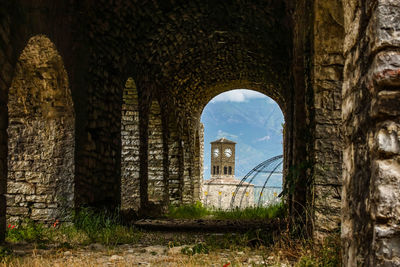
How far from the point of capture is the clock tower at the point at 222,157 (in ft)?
170

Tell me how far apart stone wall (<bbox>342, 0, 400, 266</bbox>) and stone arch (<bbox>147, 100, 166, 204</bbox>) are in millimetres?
8695

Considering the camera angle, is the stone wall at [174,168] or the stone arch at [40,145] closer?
the stone arch at [40,145]

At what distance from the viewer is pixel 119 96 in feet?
23.6

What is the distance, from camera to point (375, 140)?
1463mm

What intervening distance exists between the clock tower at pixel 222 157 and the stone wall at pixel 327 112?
47616mm

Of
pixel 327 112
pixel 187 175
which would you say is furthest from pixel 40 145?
pixel 187 175

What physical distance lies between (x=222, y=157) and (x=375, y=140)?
1998 inches

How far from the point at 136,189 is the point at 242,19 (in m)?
4.04

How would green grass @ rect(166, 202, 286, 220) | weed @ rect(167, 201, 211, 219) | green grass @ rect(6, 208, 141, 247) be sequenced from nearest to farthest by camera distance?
green grass @ rect(6, 208, 141, 247)
green grass @ rect(166, 202, 286, 220)
weed @ rect(167, 201, 211, 219)

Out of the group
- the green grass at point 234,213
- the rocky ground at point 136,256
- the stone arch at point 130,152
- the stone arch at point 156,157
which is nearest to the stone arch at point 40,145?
the rocky ground at point 136,256

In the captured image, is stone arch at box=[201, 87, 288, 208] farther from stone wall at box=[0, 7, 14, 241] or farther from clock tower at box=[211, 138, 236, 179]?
stone wall at box=[0, 7, 14, 241]

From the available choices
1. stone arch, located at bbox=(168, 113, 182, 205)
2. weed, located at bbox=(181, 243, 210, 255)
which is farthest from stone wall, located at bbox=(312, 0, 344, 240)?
stone arch, located at bbox=(168, 113, 182, 205)

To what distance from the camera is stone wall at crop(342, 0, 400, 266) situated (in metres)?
1.40

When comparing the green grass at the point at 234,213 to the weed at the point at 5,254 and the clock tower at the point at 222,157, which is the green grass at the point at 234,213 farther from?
the clock tower at the point at 222,157
